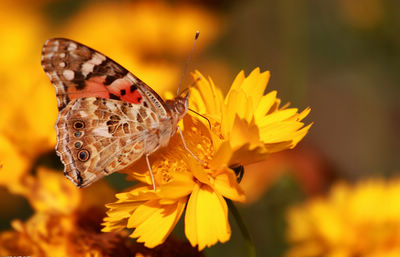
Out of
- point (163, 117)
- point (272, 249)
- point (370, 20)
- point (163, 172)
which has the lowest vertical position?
point (272, 249)

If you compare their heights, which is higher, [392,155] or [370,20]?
[370,20]

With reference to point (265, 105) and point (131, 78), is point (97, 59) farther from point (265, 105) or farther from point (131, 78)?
point (265, 105)

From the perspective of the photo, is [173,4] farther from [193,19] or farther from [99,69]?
[99,69]

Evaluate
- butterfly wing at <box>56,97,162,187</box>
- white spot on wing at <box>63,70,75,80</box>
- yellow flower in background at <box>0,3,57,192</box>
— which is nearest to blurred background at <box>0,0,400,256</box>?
yellow flower in background at <box>0,3,57,192</box>

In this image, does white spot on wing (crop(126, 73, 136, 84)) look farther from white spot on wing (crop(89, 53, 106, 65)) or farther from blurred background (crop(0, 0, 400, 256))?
blurred background (crop(0, 0, 400, 256))

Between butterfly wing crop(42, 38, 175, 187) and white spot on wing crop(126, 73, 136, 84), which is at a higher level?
white spot on wing crop(126, 73, 136, 84)

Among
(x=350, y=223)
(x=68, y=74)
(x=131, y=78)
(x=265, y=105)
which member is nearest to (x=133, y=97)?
(x=131, y=78)

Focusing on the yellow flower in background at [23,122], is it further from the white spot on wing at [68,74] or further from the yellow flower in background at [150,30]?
the yellow flower in background at [150,30]

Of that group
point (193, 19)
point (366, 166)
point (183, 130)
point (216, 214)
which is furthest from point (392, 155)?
point (216, 214)
